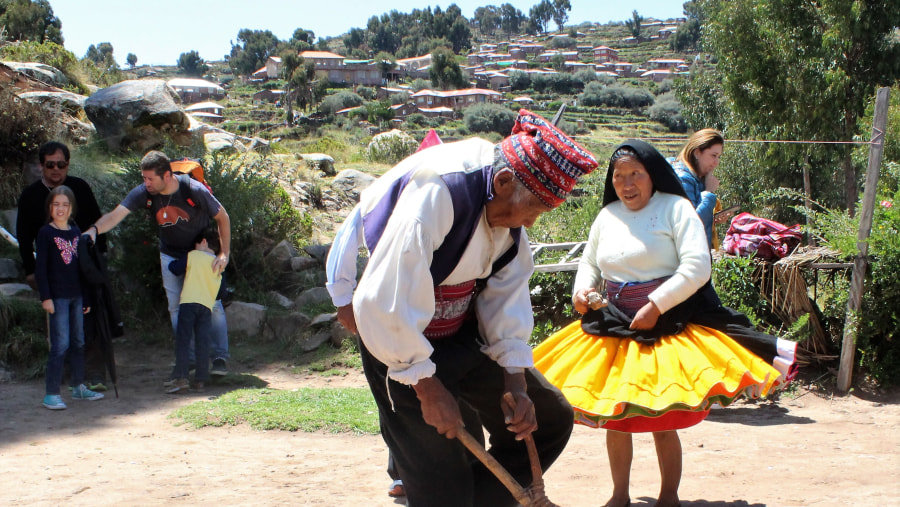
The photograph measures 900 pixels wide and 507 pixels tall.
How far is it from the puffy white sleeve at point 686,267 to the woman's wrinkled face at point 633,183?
0.70 ft

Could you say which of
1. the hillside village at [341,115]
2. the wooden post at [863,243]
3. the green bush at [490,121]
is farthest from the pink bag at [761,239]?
the green bush at [490,121]

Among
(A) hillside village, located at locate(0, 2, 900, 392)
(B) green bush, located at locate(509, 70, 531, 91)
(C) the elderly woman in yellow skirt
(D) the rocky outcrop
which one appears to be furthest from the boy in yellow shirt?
(B) green bush, located at locate(509, 70, 531, 91)

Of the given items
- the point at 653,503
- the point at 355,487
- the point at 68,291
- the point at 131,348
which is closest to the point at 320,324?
the point at 131,348

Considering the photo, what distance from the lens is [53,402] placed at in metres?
5.91

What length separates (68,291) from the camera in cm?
593

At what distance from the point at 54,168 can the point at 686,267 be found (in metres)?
5.01

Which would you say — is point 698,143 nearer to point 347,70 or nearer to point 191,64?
point 347,70

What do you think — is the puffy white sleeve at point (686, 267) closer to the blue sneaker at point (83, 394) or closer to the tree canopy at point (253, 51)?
the blue sneaker at point (83, 394)

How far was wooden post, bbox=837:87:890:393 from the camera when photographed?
571 cm

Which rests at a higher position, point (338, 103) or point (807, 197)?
point (338, 103)

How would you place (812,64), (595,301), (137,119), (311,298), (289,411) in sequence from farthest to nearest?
(812,64), (137,119), (311,298), (289,411), (595,301)

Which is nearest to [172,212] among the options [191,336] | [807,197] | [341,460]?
[191,336]

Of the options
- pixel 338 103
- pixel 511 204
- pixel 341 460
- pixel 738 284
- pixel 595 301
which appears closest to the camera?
pixel 511 204

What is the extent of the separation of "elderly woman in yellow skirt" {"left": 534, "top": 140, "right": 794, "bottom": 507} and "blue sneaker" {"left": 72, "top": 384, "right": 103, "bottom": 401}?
411 centimetres
